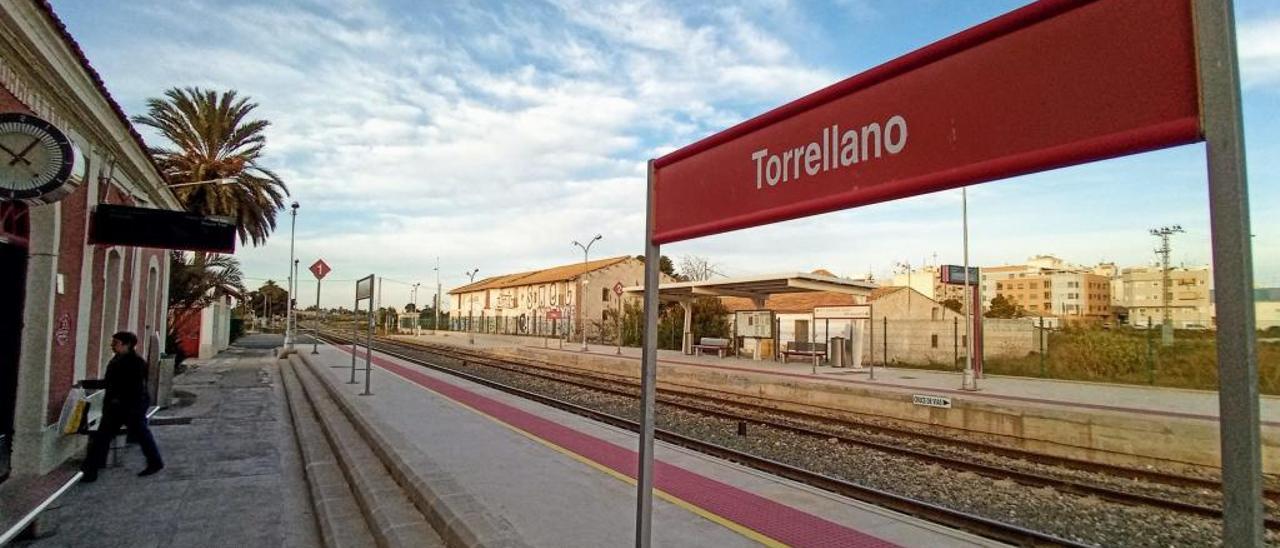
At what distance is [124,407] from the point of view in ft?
22.9

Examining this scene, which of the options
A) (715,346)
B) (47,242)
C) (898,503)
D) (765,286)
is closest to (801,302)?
(715,346)

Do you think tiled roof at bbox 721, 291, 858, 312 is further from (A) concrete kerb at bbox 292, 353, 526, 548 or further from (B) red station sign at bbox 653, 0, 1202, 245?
(B) red station sign at bbox 653, 0, 1202, 245

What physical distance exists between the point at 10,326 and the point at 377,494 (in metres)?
4.22

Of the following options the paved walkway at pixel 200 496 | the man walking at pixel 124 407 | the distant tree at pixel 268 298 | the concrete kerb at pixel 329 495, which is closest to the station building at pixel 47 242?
the man walking at pixel 124 407

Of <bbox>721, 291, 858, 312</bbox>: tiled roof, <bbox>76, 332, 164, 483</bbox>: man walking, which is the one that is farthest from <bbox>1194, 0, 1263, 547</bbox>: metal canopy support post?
<bbox>721, 291, 858, 312</bbox>: tiled roof

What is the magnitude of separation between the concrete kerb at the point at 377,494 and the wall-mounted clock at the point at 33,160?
131 inches

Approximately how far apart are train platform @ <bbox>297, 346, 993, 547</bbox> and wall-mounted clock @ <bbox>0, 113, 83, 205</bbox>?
142 inches

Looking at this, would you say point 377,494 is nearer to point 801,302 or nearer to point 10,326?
point 10,326

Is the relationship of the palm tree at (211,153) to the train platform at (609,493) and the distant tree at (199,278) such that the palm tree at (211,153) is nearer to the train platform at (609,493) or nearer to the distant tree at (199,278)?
the distant tree at (199,278)

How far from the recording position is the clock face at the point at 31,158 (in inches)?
186

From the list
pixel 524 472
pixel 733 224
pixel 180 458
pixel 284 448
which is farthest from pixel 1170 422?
pixel 180 458

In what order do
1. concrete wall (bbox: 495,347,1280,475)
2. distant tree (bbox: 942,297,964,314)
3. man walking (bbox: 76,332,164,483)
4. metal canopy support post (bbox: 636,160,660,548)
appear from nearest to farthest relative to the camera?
metal canopy support post (bbox: 636,160,660,548) → man walking (bbox: 76,332,164,483) → concrete wall (bbox: 495,347,1280,475) → distant tree (bbox: 942,297,964,314)

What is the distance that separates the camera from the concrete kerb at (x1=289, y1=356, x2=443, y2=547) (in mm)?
4707

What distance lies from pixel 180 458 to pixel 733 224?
27.3 ft
